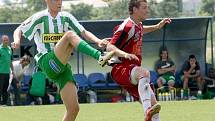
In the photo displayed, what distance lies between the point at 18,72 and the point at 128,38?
1334 centimetres

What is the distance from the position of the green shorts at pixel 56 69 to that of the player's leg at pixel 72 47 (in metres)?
0.10

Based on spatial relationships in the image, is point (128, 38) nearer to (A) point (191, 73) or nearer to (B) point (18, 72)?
(B) point (18, 72)

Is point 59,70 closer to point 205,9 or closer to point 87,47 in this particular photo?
point 87,47

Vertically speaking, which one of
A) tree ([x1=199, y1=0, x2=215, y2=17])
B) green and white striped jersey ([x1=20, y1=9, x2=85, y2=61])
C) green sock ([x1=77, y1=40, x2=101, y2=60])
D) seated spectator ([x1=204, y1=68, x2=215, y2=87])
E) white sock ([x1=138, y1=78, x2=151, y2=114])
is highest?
tree ([x1=199, y1=0, x2=215, y2=17])

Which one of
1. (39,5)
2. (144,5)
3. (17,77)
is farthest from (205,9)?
(144,5)

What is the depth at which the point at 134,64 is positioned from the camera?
10.1 m

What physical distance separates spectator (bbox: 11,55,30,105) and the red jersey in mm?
12719

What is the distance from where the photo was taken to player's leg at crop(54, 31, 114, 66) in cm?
874

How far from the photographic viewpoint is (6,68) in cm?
2177

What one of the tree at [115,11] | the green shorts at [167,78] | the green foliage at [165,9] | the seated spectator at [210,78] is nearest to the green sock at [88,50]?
the green shorts at [167,78]

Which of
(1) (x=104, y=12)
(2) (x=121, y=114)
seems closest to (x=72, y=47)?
(2) (x=121, y=114)

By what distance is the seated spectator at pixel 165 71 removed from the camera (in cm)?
2288

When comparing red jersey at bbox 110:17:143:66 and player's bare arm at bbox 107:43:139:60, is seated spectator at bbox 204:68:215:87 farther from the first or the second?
player's bare arm at bbox 107:43:139:60

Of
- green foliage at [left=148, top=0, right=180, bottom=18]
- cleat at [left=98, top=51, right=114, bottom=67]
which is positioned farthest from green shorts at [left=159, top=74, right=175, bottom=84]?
green foliage at [left=148, top=0, right=180, bottom=18]
